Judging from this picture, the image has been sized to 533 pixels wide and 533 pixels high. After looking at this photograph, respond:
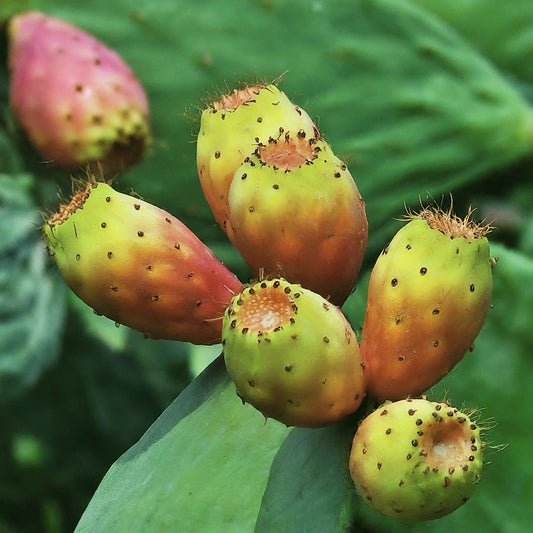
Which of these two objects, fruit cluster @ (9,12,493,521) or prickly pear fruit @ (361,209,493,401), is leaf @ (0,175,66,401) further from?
prickly pear fruit @ (361,209,493,401)

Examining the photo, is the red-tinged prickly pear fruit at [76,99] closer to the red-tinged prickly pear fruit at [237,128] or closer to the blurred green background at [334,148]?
the blurred green background at [334,148]

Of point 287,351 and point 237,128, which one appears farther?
point 237,128

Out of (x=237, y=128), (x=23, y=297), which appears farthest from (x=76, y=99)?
(x=237, y=128)

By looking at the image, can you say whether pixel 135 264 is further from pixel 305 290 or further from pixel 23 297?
pixel 23 297

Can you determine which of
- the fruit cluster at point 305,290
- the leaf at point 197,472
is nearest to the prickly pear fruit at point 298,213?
the fruit cluster at point 305,290

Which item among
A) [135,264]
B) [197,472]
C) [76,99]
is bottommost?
[76,99]

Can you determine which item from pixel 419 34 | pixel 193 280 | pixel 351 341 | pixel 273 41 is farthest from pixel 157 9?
pixel 351 341
